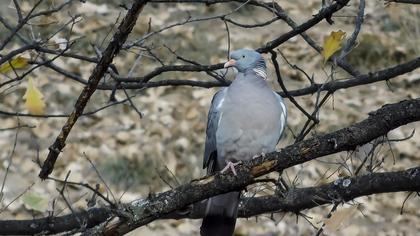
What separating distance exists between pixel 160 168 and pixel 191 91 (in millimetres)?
1551

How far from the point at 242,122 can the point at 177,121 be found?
424 cm

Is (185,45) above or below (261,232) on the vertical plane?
above

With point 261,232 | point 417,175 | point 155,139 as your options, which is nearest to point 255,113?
point 417,175

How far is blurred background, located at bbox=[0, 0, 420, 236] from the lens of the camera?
6891 mm

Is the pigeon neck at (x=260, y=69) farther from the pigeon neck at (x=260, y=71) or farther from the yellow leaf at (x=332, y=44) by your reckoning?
the yellow leaf at (x=332, y=44)

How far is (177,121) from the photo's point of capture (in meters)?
8.08

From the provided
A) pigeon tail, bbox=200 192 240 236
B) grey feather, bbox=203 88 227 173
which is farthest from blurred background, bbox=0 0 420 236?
pigeon tail, bbox=200 192 240 236

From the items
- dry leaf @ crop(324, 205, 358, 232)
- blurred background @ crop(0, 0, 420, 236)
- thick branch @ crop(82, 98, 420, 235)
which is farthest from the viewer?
blurred background @ crop(0, 0, 420, 236)

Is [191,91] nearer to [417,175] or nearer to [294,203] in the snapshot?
[294,203]

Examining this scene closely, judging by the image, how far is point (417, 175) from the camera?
321 cm

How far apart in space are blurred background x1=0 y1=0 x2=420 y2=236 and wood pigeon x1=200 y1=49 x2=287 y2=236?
6.08 feet

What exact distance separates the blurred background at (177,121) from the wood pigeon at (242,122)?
1.85 m

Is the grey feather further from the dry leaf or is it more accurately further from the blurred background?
the blurred background

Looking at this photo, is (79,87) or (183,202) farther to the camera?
(79,87)
